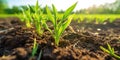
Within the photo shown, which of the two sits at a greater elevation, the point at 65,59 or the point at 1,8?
the point at 65,59

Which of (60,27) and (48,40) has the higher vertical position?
(60,27)

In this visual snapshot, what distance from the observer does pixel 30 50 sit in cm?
148

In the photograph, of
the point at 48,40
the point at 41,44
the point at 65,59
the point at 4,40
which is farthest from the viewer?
the point at 4,40

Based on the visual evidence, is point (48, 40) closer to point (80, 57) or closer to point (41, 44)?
point (41, 44)

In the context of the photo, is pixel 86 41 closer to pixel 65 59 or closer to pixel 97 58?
pixel 97 58

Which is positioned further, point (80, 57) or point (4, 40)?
point (4, 40)

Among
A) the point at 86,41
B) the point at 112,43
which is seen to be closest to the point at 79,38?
the point at 86,41

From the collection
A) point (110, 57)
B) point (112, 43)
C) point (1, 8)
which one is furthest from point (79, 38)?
point (1, 8)

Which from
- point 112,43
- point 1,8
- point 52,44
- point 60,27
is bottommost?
point 1,8

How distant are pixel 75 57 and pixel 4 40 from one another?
2.47ft

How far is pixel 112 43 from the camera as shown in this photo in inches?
84.0

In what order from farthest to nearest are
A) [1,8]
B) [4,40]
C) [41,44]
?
[1,8], [4,40], [41,44]

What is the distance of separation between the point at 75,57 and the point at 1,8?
26.1m

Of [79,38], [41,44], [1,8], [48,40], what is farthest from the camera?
[1,8]
